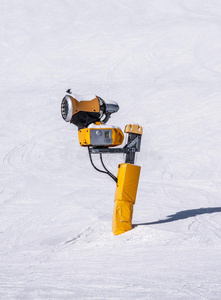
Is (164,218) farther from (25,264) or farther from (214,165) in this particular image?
(214,165)

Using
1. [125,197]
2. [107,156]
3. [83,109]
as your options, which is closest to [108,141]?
[83,109]

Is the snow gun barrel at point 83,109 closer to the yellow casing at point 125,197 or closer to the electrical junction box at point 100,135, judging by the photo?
the electrical junction box at point 100,135

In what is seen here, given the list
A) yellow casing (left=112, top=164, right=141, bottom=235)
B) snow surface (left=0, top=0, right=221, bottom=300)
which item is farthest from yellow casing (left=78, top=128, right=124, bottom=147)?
snow surface (left=0, top=0, right=221, bottom=300)

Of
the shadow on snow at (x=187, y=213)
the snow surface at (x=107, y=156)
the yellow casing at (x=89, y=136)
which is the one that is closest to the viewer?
the snow surface at (x=107, y=156)

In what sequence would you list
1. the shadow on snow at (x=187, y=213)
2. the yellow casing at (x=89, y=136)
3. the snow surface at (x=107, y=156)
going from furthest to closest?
the shadow on snow at (x=187, y=213)
the yellow casing at (x=89, y=136)
the snow surface at (x=107, y=156)

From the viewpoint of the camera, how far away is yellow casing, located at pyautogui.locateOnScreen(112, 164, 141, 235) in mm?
4957

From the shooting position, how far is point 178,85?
567 inches

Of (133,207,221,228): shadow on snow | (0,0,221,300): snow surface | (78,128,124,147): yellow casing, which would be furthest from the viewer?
(133,207,221,228): shadow on snow

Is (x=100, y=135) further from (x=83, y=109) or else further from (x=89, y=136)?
(x=83, y=109)

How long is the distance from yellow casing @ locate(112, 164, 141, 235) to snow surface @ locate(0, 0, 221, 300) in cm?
12

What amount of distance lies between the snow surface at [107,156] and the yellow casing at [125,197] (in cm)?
12

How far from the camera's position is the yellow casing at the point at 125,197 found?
496cm

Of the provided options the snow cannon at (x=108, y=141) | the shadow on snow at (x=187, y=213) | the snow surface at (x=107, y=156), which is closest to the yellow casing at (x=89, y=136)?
the snow cannon at (x=108, y=141)

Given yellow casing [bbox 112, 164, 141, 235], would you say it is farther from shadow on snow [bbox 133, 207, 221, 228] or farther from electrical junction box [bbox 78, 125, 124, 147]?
shadow on snow [bbox 133, 207, 221, 228]
